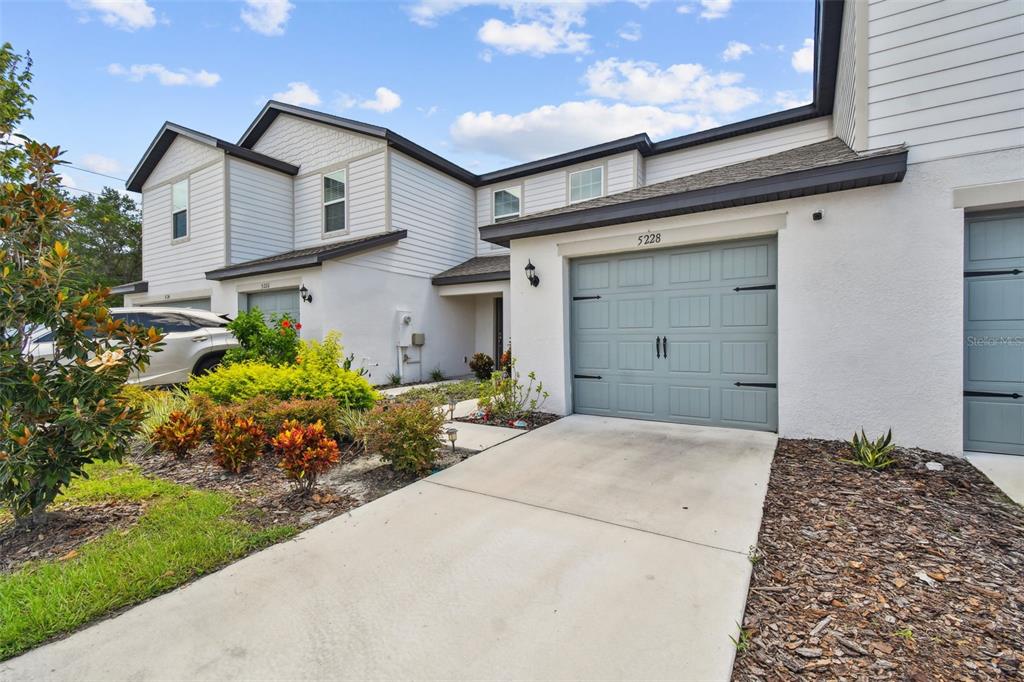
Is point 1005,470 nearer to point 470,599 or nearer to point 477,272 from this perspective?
point 470,599

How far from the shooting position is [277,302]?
34.8ft

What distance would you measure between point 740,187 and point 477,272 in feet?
23.4

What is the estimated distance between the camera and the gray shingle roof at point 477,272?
10.8 m

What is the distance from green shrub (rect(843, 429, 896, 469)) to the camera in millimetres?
4133

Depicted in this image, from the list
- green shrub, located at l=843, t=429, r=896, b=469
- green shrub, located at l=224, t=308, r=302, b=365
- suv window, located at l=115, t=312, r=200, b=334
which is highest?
suv window, located at l=115, t=312, r=200, b=334

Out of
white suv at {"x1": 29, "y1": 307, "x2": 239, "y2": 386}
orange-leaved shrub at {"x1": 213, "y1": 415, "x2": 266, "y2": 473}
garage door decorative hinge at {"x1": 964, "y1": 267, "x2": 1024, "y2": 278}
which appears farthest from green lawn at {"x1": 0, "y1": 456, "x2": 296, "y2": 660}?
garage door decorative hinge at {"x1": 964, "y1": 267, "x2": 1024, "y2": 278}

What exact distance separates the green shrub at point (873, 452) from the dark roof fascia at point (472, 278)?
7536 mm

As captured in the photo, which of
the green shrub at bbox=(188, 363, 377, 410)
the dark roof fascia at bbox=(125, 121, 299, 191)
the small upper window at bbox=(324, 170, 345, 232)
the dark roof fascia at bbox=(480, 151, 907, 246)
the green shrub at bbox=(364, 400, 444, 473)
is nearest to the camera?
the green shrub at bbox=(364, 400, 444, 473)

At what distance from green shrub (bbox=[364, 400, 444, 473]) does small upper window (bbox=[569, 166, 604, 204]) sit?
9.26 m

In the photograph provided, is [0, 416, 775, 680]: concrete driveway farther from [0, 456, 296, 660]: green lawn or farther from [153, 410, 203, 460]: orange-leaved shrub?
[153, 410, 203, 460]: orange-leaved shrub

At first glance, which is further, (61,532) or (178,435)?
(178,435)

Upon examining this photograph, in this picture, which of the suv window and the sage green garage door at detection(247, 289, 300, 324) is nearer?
the suv window

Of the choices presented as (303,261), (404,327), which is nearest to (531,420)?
(404,327)

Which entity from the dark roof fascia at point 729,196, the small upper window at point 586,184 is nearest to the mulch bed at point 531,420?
the dark roof fascia at point 729,196
